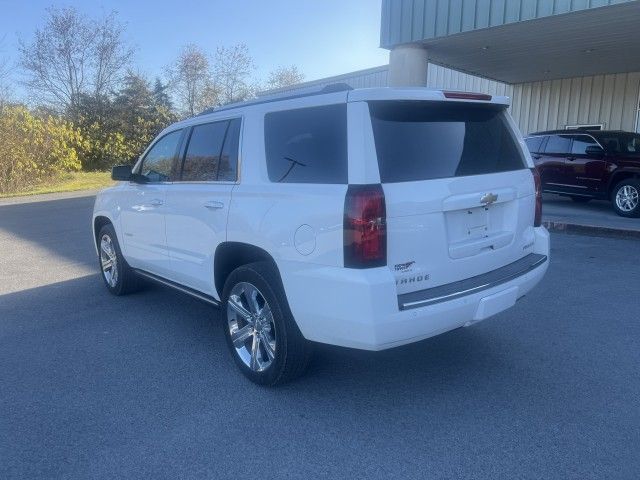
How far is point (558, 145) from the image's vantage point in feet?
41.3

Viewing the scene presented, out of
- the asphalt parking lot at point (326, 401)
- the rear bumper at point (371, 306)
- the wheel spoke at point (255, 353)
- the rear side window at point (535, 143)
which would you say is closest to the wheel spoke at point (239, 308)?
the wheel spoke at point (255, 353)

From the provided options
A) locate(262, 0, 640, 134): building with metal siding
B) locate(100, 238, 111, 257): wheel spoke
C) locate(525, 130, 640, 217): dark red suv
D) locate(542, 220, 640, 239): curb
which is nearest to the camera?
locate(100, 238, 111, 257): wheel spoke

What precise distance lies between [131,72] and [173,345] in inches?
1311

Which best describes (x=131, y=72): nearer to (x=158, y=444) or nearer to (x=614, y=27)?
(x=614, y=27)

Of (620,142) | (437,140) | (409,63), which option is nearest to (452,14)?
(409,63)

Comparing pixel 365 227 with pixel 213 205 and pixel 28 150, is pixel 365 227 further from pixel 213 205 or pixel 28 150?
pixel 28 150

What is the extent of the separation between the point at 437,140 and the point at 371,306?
1189 mm

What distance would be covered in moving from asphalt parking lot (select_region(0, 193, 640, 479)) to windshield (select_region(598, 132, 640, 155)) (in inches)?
280

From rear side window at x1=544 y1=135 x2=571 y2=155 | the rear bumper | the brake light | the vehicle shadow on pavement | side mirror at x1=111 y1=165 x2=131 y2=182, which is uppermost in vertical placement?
the brake light

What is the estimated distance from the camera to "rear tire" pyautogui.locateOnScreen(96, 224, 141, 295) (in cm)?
575

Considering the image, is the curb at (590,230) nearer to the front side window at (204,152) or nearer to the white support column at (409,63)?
the white support column at (409,63)

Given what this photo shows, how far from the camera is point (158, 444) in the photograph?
3.08m

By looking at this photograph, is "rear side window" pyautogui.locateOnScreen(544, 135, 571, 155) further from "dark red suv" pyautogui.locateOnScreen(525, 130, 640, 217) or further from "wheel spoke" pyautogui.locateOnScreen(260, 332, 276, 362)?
"wheel spoke" pyautogui.locateOnScreen(260, 332, 276, 362)

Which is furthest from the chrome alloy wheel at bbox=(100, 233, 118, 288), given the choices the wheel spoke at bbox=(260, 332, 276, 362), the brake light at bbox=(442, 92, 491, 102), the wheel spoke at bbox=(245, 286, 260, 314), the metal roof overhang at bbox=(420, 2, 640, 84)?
the metal roof overhang at bbox=(420, 2, 640, 84)
